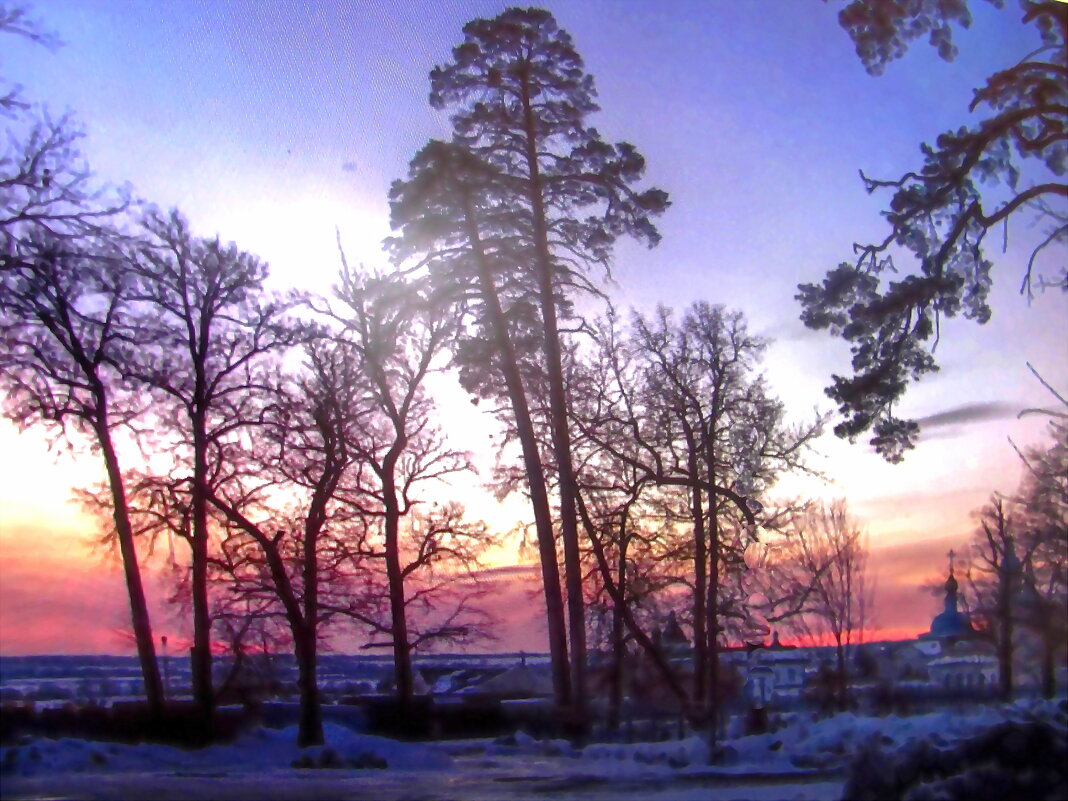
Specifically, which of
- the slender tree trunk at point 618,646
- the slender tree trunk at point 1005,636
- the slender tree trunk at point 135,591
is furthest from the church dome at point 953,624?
the slender tree trunk at point 135,591

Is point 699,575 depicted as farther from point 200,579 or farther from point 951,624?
point 200,579

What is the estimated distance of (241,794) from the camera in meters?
10.7

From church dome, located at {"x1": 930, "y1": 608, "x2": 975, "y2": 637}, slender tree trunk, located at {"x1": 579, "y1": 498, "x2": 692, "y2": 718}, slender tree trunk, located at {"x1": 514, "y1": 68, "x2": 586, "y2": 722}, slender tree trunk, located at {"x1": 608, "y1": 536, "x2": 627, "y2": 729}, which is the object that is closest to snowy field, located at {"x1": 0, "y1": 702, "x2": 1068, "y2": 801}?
slender tree trunk, located at {"x1": 514, "y1": 68, "x2": 586, "y2": 722}

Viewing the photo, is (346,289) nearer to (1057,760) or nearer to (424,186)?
(424,186)

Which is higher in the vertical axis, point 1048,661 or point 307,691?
point 307,691

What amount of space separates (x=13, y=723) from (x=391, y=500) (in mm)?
9143

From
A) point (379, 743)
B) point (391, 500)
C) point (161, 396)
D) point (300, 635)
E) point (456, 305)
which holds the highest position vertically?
point (456, 305)

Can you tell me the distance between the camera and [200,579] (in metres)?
18.7

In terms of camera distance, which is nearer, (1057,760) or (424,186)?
(1057,760)

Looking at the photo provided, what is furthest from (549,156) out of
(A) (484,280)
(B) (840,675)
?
(B) (840,675)

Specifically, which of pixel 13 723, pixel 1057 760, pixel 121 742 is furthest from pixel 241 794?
pixel 1057 760

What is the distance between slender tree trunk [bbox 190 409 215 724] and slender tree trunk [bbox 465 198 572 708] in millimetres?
4924

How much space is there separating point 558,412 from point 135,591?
6955 mm

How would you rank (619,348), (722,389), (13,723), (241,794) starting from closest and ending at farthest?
(241,794)
(13,723)
(619,348)
(722,389)
